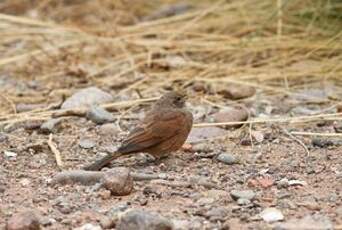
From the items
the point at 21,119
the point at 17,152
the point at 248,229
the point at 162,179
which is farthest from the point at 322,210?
the point at 21,119

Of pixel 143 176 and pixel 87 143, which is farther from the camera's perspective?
pixel 87 143

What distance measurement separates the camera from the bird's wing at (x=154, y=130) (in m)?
3.46

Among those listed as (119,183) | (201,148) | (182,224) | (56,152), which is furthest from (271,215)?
(56,152)

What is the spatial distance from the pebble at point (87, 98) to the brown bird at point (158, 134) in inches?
33.7

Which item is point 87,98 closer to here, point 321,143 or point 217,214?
point 321,143

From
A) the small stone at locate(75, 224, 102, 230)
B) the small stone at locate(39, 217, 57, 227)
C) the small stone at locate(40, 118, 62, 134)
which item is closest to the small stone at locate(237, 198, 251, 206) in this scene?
the small stone at locate(75, 224, 102, 230)

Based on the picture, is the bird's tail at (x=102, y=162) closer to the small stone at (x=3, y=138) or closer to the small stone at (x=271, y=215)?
the small stone at (x=3, y=138)

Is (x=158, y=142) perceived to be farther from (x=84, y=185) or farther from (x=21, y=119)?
(x=21, y=119)

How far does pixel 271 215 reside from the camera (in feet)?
9.35

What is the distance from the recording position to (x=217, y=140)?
3.87 m

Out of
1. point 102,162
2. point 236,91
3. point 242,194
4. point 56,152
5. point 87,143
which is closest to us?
point 242,194

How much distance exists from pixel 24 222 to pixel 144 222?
36 cm

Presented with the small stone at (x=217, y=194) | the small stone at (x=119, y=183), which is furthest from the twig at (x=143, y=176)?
the small stone at (x=217, y=194)

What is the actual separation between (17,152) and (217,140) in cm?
80
